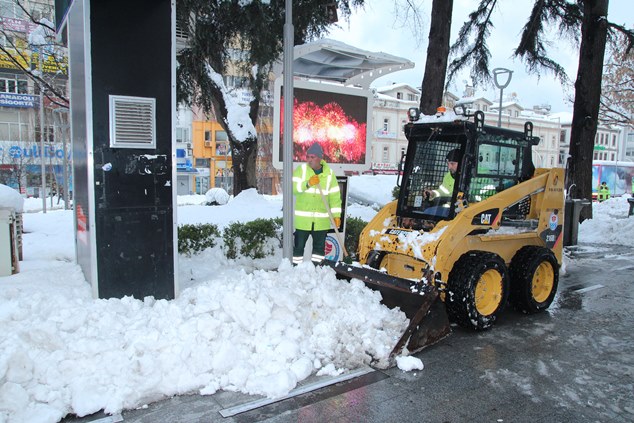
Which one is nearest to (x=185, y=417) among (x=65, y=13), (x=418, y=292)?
(x=418, y=292)

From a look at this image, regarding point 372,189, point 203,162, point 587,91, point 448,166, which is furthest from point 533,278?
point 203,162

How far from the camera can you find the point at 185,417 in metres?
3.32

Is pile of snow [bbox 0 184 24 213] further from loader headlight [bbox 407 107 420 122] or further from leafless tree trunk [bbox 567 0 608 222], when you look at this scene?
leafless tree trunk [bbox 567 0 608 222]

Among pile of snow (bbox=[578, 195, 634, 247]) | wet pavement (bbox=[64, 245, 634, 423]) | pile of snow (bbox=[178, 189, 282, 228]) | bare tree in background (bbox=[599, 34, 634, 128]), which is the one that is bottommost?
wet pavement (bbox=[64, 245, 634, 423])

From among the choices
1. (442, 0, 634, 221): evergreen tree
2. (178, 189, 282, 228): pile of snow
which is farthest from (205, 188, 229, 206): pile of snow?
(442, 0, 634, 221): evergreen tree

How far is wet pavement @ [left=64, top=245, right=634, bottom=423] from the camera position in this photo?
3.40m

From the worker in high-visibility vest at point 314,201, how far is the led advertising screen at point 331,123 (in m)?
0.43

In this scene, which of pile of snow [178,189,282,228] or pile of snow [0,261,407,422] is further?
pile of snow [178,189,282,228]

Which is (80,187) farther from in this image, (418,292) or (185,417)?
(418,292)

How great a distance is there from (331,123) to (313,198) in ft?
4.79

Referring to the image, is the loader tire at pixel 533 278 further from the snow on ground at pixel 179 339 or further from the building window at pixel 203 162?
the building window at pixel 203 162

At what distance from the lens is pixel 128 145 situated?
16.0 feet

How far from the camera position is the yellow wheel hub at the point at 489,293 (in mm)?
5242

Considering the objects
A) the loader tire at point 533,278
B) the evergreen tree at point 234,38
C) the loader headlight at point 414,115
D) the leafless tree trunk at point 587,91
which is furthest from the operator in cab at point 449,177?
the leafless tree trunk at point 587,91
